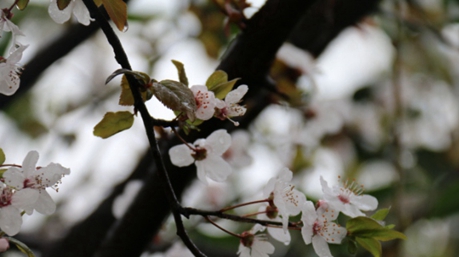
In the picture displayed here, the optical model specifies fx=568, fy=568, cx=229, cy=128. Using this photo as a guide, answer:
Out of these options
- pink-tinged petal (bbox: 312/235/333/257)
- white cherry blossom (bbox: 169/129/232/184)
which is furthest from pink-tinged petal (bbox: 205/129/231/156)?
pink-tinged petal (bbox: 312/235/333/257)

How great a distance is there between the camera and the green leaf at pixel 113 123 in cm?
46

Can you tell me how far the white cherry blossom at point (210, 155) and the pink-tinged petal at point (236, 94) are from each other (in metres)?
0.06

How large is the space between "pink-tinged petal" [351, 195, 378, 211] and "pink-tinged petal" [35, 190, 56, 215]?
249mm

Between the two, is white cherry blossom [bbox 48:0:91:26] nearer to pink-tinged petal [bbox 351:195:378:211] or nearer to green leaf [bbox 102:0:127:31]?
green leaf [bbox 102:0:127:31]

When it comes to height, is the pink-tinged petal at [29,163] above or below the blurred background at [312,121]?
above

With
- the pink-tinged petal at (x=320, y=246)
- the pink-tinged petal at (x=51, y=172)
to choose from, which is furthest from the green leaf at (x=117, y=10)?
the pink-tinged petal at (x=320, y=246)

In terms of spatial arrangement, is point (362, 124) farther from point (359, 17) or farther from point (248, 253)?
point (248, 253)

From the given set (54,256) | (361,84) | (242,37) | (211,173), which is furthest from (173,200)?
(361,84)

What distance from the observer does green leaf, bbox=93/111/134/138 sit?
1.49 ft

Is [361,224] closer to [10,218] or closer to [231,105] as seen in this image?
[231,105]

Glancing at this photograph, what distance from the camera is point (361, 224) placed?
0.47 metres

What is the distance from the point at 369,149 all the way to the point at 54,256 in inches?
46.3

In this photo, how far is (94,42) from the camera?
6.08ft

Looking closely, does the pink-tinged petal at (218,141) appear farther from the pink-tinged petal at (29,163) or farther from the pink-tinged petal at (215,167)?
the pink-tinged petal at (29,163)
